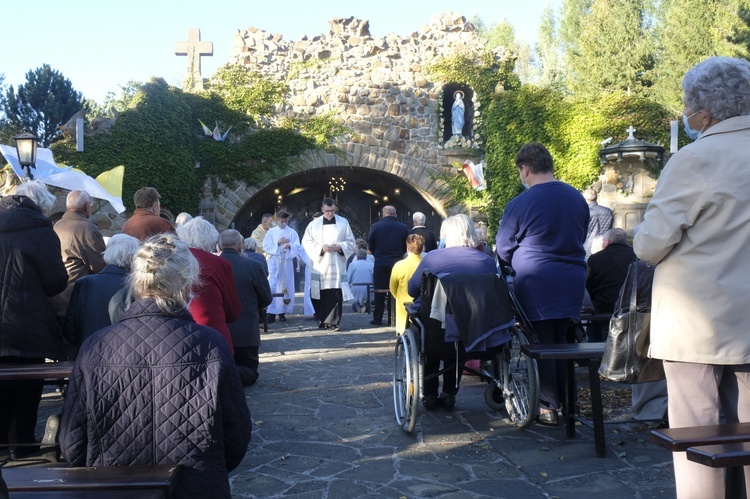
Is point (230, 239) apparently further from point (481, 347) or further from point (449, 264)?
point (481, 347)

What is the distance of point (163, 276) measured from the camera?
2.61 metres

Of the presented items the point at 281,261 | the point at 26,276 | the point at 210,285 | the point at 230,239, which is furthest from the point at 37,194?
the point at 281,261

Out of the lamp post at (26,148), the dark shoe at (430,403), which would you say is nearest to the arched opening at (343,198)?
the lamp post at (26,148)

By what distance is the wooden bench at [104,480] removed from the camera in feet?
7.62

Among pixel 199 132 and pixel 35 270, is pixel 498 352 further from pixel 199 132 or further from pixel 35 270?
pixel 199 132

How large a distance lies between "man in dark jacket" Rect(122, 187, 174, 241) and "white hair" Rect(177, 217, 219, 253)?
0.44 meters

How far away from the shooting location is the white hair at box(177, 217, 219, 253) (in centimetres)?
541

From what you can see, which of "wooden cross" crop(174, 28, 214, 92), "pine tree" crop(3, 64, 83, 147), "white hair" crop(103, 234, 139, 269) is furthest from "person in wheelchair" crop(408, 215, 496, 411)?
"pine tree" crop(3, 64, 83, 147)

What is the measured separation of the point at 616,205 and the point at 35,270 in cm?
1339

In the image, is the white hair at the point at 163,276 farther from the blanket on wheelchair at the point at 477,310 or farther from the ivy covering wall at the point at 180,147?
the ivy covering wall at the point at 180,147

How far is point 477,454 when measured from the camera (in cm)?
471

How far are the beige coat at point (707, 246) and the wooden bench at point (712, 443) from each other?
231 millimetres

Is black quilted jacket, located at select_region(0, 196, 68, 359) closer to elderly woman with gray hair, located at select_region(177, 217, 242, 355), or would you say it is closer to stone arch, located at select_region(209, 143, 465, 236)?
elderly woman with gray hair, located at select_region(177, 217, 242, 355)

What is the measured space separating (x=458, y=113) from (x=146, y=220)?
13.5 meters
